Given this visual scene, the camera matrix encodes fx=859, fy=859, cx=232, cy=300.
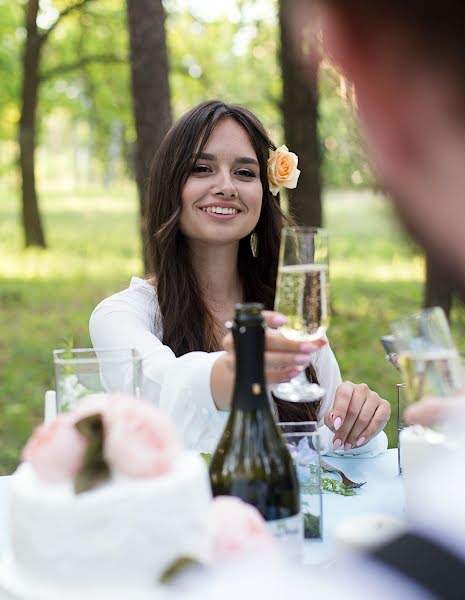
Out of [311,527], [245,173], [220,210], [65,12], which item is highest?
[65,12]

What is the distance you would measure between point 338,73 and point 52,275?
1192 centimetres

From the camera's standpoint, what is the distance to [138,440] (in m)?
1.06

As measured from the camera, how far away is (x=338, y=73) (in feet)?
2.96

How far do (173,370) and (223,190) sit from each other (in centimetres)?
100

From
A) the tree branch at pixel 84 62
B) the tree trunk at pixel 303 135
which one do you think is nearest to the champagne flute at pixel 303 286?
the tree trunk at pixel 303 135

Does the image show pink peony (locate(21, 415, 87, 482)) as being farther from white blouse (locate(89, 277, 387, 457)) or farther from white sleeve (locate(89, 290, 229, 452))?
white blouse (locate(89, 277, 387, 457))

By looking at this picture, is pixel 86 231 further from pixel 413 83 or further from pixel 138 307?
pixel 413 83

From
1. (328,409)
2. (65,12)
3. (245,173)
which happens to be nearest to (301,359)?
(328,409)

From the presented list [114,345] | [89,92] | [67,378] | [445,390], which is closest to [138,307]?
[114,345]

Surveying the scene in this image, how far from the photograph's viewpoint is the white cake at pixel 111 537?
1.01m

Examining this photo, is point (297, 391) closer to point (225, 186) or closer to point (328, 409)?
point (328, 409)

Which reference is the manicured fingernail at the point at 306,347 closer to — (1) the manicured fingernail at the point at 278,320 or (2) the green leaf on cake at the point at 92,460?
(1) the manicured fingernail at the point at 278,320

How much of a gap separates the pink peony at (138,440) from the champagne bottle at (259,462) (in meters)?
0.25

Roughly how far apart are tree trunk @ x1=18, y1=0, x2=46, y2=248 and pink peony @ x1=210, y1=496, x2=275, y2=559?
40.2 ft
